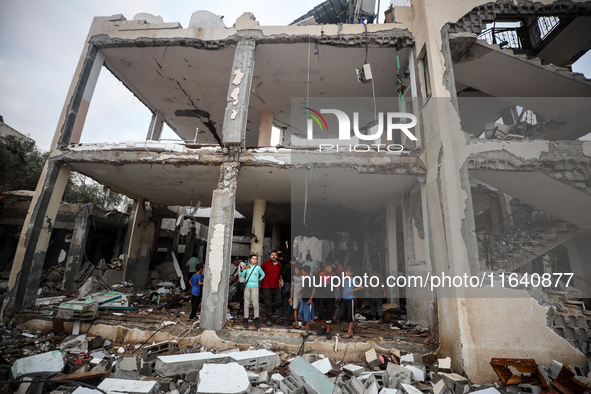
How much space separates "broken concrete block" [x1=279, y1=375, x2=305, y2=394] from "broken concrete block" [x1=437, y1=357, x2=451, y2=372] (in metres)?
2.63

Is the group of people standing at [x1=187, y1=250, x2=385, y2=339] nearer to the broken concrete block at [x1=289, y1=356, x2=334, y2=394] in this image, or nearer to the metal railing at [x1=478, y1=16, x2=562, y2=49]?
the broken concrete block at [x1=289, y1=356, x2=334, y2=394]

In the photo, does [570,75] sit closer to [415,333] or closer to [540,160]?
[540,160]

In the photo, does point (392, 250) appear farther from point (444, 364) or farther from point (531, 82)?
point (531, 82)

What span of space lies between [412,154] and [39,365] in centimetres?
841

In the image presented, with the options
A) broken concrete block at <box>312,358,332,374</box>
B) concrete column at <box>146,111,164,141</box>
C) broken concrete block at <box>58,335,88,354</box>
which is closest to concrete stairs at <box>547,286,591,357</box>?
broken concrete block at <box>312,358,332,374</box>

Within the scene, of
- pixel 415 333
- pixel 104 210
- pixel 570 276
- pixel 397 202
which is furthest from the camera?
pixel 104 210

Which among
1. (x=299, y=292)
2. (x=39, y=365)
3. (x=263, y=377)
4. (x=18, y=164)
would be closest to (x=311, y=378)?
(x=263, y=377)

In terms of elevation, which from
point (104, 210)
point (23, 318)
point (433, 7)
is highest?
point (433, 7)

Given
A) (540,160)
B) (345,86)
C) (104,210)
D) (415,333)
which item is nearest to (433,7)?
(345,86)

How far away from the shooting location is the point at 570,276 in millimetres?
9227

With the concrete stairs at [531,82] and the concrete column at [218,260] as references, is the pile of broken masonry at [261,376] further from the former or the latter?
the concrete stairs at [531,82]

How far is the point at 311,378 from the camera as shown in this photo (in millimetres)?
4184

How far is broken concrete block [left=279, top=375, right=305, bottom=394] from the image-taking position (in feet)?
13.3

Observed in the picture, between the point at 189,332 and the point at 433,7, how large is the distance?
959 centimetres
